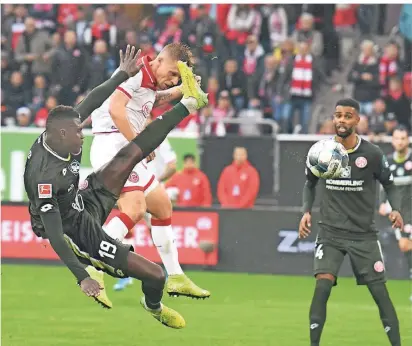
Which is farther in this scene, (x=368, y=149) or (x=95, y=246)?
(x=368, y=149)

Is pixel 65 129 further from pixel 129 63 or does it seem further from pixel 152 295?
pixel 152 295

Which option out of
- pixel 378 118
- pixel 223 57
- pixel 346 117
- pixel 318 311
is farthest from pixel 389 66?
pixel 318 311

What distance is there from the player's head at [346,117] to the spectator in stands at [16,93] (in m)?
12.8

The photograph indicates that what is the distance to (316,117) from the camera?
20.8 meters

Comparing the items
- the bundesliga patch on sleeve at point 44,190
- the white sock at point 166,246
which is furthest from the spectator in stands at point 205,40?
the bundesliga patch on sleeve at point 44,190

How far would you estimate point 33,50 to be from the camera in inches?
906

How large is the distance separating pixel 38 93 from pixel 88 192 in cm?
1280

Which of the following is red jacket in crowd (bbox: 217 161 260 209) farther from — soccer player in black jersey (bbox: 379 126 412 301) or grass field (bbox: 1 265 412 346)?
soccer player in black jersey (bbox: 379 126 412 301)

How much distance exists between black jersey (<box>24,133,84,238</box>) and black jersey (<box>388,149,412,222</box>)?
6.88 m

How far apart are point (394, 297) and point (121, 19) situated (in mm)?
9837

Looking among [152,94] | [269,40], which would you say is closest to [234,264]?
[269,40]

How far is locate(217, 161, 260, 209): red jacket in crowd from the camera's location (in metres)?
18.9

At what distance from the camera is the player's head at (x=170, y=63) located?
10.8 meters

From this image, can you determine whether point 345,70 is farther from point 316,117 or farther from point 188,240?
point 188,240
